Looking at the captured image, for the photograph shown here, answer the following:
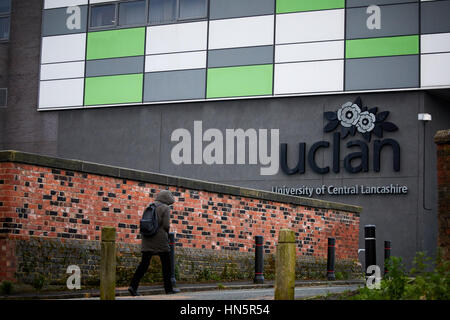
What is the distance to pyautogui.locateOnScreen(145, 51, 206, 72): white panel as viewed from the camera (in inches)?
1164

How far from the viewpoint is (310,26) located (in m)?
28.2

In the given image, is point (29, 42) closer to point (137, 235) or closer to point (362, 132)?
point (362, 132)

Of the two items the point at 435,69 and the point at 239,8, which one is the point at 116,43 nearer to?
the point at 239,8

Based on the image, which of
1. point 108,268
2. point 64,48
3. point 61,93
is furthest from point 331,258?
point 64,48

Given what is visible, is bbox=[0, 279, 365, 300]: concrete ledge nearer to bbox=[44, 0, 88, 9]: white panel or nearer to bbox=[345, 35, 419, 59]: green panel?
bbox=[345, 35, 419, 59]: green panel

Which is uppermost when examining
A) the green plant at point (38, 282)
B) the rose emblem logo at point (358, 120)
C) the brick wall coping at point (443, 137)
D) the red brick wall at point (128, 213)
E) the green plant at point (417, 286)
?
the rose emblem logo at point (358, 120)

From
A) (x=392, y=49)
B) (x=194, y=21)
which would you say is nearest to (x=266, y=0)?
(x=194, y=21)

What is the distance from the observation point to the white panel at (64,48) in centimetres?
3148

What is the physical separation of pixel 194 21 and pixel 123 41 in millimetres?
3044

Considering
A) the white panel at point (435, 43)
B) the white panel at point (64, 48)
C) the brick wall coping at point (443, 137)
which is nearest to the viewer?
the brick wall coping at point (443, 137)

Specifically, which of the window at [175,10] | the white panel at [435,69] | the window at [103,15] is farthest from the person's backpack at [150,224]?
the window at [103,15]

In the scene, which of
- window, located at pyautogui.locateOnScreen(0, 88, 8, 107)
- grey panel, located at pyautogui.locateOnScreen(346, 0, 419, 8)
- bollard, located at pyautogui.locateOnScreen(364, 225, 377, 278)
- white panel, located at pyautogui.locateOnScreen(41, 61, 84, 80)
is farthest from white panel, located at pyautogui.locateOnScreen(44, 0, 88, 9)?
bollard, located at pyautogui.locateOnScreen(364, 225, 377, 278)

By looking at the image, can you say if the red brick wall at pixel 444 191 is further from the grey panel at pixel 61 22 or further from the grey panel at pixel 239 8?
the grey panel at pixel 61 22

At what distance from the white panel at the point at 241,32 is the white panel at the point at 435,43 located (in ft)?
17.7
